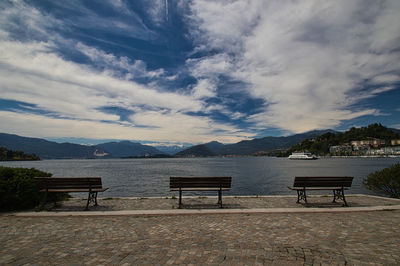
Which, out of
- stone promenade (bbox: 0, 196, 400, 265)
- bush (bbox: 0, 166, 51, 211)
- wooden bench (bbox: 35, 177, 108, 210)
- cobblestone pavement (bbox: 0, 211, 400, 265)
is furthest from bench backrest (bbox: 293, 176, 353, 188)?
bush (bbox: 0, 166, 51, 211)

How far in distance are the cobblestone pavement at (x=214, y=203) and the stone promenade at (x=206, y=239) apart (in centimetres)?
141

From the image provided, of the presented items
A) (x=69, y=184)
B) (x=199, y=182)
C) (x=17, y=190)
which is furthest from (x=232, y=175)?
(x=17, y=190)

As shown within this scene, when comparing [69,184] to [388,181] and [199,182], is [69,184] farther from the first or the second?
[388,181]

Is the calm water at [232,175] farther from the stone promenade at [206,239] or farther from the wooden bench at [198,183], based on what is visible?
the stone promenade at [206,239]

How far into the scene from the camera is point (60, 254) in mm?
4703

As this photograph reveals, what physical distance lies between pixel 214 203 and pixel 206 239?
15.3 ft

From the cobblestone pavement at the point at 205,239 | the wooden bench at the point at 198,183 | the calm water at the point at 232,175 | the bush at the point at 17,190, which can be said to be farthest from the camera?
the calm water at the point at 232,175

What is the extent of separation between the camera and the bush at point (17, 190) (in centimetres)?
830

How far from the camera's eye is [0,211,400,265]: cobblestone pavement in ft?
14.5

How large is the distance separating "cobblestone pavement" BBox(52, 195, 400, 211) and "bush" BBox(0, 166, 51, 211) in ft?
3.68

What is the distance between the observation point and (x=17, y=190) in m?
8.54

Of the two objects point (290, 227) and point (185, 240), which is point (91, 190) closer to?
point (185, 240)

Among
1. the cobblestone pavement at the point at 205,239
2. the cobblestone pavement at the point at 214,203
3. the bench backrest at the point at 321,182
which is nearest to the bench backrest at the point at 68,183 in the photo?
the cobblestone pavement at the point at 214,203

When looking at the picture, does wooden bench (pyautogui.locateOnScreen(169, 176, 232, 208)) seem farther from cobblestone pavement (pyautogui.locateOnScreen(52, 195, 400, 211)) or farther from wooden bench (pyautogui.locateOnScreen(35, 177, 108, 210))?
wooden bench (pyautogui.locateOnScreen(35, 177, 108, 210))
